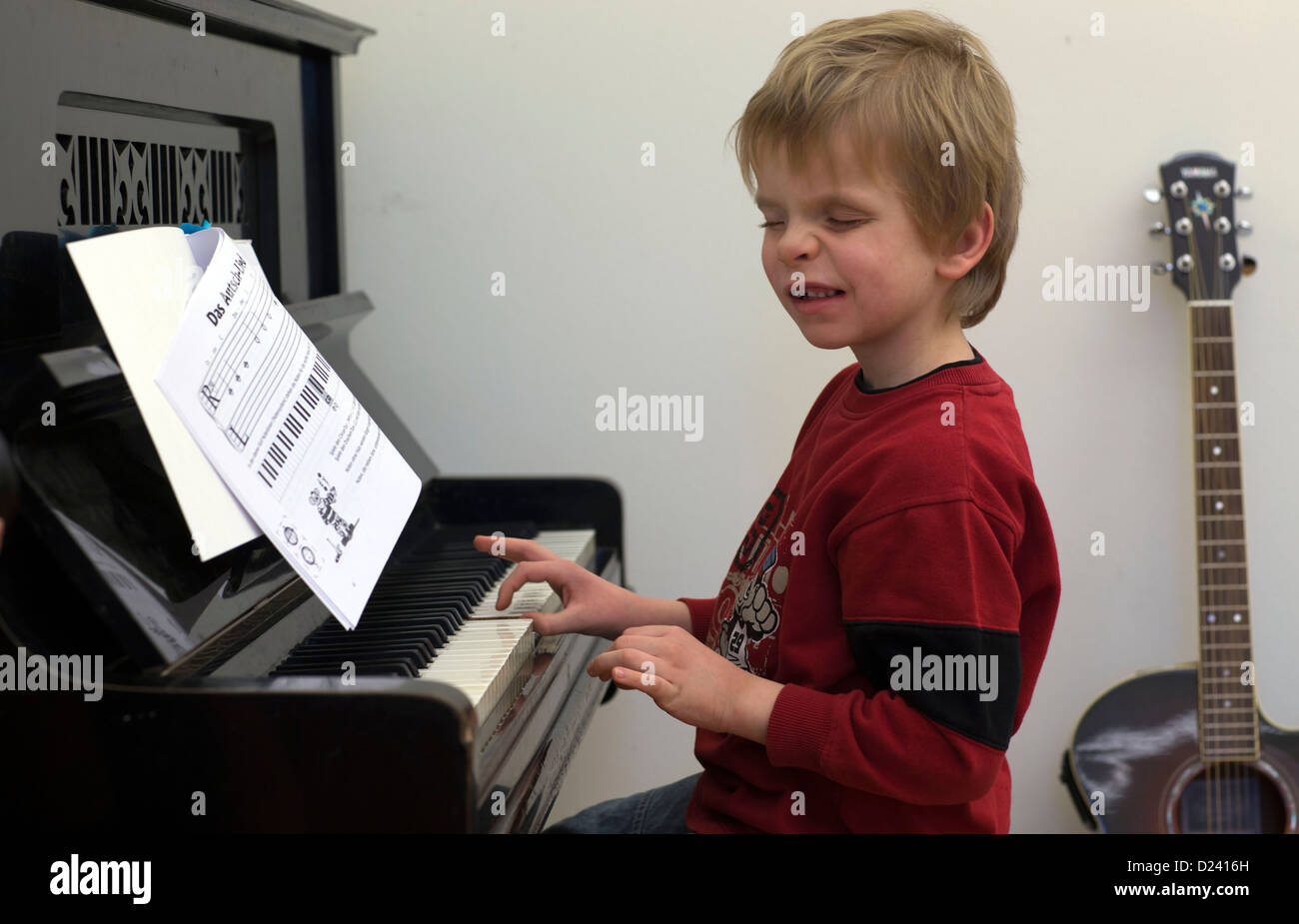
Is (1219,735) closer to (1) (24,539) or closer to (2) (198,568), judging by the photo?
(2) (198,568)

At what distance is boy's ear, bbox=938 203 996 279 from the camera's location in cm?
95

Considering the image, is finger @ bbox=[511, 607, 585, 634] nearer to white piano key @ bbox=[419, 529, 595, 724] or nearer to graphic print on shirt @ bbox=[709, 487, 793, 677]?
white piano key @ bbox=[419, 529, 595, 724]

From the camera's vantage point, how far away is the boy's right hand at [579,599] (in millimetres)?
1138

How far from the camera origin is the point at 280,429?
2.99 ft

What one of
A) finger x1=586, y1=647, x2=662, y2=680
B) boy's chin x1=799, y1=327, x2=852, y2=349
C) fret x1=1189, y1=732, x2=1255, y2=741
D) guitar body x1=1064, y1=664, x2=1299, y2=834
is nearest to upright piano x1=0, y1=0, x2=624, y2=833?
finger x1=586, y1=647, x2=662, y2=680

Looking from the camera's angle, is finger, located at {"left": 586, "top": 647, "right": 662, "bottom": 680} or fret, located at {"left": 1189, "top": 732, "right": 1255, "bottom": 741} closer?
finger, located at {"left": 586, "top": 647, "right": 662, "bottom": 680}

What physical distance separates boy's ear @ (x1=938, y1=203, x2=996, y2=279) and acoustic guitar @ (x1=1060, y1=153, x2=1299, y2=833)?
0.86 meters

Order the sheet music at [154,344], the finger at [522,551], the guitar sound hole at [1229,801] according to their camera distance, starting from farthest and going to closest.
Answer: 1. the guitar sound hole at [1229,801]
2. the finger at [522,551]
3. the sheet music at [154,344]

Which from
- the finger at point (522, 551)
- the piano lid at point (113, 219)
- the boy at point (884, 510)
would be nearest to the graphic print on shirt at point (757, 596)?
the boy at point (884, 510)

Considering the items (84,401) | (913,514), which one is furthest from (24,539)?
(913,514)

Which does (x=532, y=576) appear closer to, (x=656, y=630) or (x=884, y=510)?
(x=656, y=630)

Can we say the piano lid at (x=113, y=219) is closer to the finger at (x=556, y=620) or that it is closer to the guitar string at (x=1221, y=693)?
the finger at (x=556, y=620)

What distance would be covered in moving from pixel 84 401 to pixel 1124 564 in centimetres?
151
